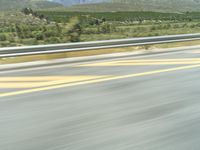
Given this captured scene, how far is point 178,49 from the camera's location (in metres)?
15.7

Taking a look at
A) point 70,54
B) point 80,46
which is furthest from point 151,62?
point 70,54

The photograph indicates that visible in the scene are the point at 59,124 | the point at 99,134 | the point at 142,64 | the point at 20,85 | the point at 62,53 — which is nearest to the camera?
the point at 99,134

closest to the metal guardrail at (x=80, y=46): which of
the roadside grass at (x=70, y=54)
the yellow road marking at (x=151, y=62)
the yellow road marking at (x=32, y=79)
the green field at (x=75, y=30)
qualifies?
the roadside grass at (x=70, y=54)

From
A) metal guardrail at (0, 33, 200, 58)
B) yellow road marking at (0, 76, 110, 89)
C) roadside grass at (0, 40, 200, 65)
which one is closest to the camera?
yellow road marking at (0, 76, 110, 89)

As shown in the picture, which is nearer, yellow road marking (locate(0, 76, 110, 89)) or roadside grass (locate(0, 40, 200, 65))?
yellow road marking (locate(0, 76, 110, 89))

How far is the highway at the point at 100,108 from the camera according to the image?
5258 millimetres

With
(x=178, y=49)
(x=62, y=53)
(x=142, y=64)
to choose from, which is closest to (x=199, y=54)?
(x=178, y=49)

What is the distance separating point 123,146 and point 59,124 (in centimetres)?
109

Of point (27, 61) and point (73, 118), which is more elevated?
point (73, 118)

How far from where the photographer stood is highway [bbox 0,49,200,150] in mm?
5258

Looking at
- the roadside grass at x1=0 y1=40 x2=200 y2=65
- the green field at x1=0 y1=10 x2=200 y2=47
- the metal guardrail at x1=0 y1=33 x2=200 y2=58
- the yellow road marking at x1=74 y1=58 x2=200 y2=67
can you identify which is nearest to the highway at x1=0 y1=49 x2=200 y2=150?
the yellow road marking at x1=74 y1=58 x2=200 y2=67

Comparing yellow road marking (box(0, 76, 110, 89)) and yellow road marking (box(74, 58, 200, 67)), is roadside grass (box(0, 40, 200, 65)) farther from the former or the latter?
yellow road marking (box(0, 76, 110, 89))

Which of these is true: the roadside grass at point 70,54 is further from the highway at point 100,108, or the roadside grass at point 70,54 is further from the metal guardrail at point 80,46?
the highway at point 100,108

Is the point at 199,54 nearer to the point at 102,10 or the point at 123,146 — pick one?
the point at 123,146
